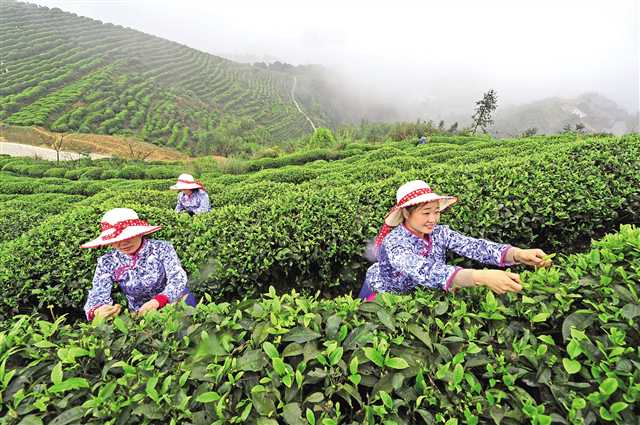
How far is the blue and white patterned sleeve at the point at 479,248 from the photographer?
7.14ft

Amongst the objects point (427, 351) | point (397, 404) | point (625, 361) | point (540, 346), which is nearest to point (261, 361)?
point (397, 404)

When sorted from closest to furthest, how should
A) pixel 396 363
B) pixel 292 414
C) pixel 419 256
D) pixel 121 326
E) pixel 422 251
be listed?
pixel 292 414 < pixel 396 363 < pixel 121 326 < pixel 419 256 < pixel 422 251

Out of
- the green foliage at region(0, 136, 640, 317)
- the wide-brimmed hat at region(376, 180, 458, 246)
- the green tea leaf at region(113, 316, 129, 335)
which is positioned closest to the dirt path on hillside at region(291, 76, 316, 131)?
the green foliage at region(0, 136, 640, 317)

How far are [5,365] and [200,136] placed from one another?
55306 mm

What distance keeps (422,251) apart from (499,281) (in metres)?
0.70

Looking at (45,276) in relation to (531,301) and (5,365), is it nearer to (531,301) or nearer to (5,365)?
(5,365)

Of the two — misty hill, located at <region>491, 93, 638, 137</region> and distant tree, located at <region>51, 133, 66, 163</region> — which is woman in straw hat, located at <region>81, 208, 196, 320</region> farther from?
misty hill, located at <region>491, 93, 638, 137</region>

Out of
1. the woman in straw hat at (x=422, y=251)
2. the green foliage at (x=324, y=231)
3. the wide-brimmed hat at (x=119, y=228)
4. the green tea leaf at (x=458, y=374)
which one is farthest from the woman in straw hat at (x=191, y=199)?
the green tea leaf at (x=458, y=374)

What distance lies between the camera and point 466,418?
1190 mm

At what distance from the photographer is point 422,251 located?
7.58 ft

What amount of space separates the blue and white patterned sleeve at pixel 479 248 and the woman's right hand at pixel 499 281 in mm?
578

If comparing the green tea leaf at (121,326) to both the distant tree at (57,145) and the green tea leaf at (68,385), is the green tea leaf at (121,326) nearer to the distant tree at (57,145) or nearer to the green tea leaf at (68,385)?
the green tea leaf at (68,385)

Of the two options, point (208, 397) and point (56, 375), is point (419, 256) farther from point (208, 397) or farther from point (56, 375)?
point (56, 375)

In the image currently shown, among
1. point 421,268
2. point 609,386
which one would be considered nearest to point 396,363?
point 609,386
